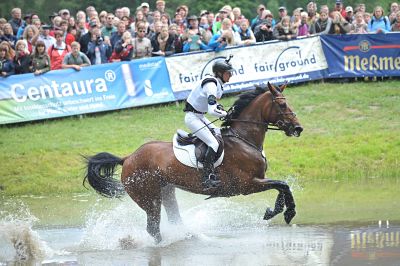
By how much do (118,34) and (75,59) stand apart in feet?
5.55

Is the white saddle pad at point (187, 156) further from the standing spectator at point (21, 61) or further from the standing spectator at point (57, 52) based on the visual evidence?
the standing spectator at point (57, 52)

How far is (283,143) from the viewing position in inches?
792

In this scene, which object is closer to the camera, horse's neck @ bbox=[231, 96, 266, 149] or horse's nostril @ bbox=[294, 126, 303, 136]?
horse's nostril @ bbox=[294, 126, 303, 136]

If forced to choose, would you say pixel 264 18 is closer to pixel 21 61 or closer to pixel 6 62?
pixel 21 61

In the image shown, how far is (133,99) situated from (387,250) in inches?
510

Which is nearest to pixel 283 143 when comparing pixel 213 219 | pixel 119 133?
pixel 119 133

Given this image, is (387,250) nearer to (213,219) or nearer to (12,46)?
(213,219)

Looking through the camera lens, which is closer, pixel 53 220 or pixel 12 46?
pixel 53 220

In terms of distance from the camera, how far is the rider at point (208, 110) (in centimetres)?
1277

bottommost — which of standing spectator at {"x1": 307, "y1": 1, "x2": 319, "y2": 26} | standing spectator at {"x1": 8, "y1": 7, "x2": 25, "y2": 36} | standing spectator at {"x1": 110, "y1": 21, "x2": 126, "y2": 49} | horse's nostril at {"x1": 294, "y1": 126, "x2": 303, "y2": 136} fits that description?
horse's nostril at {"x1": 294, "y1": 126, "x2": 303, "y2": 136}

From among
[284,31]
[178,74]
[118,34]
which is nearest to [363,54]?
[284,31]

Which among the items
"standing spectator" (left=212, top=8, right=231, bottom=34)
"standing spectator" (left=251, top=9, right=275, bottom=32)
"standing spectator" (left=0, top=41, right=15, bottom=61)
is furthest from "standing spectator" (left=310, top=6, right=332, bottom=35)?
"standing spectator" (left=0, top=41, right=15, bottom=61)

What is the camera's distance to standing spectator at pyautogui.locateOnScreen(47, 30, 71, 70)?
75.9 feet

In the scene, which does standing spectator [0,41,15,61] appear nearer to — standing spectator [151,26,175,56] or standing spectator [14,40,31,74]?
standing spectator [14,40,31,74]
